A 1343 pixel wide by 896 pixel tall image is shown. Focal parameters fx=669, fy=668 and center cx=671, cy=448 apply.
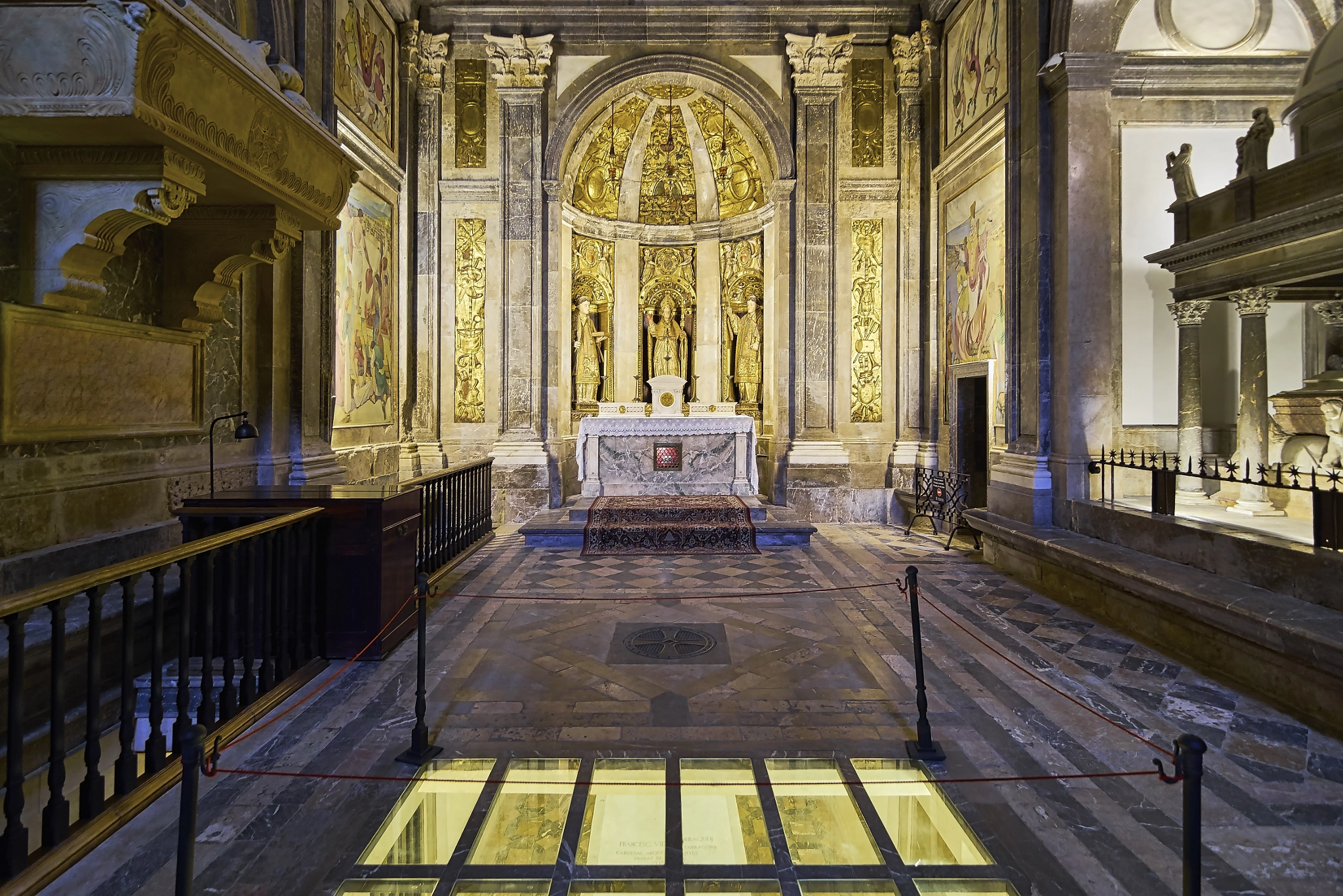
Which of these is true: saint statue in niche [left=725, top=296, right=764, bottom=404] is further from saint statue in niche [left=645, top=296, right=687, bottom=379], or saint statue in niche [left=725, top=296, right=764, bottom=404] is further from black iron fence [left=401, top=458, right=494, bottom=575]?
black iron fence [left=401, top=458, right=494, bottom=575]

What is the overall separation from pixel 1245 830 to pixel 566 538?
7.24 m

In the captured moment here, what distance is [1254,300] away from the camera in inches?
224

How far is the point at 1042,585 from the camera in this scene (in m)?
6.65

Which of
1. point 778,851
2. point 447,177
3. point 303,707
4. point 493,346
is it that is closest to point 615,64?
point 447,177

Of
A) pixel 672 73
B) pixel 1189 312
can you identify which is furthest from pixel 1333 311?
pixel 672 73

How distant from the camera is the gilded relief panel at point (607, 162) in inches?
488

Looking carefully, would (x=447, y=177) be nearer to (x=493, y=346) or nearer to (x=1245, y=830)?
(x=493, y=346)

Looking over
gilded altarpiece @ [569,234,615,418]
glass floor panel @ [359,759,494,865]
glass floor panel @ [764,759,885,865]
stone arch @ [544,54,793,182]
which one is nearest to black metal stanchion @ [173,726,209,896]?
glass floor panel @ [359,759,494,865]

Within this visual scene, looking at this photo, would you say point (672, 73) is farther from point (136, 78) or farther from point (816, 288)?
point (136, 78)

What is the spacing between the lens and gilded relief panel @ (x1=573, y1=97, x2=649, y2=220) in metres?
12.4

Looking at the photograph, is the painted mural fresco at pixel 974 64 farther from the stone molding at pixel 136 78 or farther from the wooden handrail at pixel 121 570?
the wooden handrail at pixel 121 570

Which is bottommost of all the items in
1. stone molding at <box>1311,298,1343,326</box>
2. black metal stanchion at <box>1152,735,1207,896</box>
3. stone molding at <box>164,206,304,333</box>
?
black metal stanchion at <box>1152,735,1207,896</box>

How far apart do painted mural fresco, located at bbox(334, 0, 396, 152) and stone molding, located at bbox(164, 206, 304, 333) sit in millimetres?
4335

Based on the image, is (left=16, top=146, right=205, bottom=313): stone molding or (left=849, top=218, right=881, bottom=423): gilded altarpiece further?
(left=849, top=218, right=881, bottom=423): gilded altarpiece
